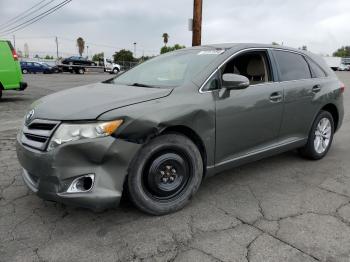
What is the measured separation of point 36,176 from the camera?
9.18 feet

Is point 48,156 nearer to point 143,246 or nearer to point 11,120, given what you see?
point 143,246

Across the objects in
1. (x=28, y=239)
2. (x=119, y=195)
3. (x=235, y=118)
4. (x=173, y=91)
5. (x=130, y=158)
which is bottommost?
(x=28, y=239)

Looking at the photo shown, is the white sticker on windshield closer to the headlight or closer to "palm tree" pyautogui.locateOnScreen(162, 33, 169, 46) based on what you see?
the headlight

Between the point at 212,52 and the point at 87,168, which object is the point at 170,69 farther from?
the point at 87,168

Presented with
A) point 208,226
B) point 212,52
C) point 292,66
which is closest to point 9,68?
point 212,52

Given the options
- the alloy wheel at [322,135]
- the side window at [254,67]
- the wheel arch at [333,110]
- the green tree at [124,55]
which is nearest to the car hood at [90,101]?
the side window at [254,67]

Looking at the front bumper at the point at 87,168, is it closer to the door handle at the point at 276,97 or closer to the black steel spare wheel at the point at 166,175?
the black steel spare wheel at the point at 166,175

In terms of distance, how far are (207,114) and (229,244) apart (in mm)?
1190

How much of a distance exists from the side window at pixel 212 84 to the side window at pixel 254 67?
0.53 m

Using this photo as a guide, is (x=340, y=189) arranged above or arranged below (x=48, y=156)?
below

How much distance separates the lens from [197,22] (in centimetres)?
1178

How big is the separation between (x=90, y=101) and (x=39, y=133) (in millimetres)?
494

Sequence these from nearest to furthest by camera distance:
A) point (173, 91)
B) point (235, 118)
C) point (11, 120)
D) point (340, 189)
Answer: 1. point (173, 91)
2. point (235, 118)
3. point (340, 189)
4. point (11, 120)

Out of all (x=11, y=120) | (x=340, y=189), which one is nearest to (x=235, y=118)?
(x=340, y=189)
